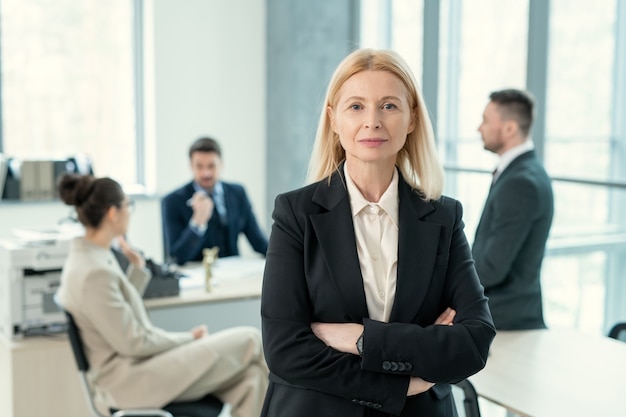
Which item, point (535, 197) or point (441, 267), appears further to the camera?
point (535, 197)

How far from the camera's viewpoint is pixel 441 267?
180cm

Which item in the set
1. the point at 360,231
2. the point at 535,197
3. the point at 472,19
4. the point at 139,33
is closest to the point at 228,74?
the point at 139,33

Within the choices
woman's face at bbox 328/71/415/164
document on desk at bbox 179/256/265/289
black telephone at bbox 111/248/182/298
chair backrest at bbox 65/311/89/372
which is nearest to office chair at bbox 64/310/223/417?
chair backrest at bbox 65/311/89/372

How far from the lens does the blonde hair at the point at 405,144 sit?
1791 millimetres

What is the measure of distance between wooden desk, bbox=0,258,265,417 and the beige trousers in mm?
400

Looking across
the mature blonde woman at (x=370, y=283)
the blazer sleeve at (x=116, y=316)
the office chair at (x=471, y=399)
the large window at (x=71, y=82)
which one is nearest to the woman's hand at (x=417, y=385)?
the mature blonde woman at (x=370, y=283)

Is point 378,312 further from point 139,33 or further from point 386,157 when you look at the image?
point 139,33

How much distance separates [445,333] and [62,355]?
242 centimetres

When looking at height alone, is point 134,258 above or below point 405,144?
below

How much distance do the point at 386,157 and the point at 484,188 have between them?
423 centimetres

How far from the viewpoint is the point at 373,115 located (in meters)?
1.75

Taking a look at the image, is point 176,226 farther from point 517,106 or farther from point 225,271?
point 517,106

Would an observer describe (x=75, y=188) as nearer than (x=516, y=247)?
No

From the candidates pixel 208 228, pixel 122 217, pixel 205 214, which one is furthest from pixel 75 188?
pixel 208 228
